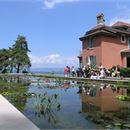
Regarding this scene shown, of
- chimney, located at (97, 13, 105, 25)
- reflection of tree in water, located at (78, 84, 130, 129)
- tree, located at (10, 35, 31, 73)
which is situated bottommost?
reflection of tree in water, located at (78, 84, 130, 129)

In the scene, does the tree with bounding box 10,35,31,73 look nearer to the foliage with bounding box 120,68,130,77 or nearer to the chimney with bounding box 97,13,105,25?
the chimney with bounding box 97,13,105,25

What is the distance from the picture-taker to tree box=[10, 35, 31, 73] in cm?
5506

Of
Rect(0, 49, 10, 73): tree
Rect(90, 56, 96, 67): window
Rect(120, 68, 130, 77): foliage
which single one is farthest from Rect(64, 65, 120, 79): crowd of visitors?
Rect(0, 49, 10, 73): tree

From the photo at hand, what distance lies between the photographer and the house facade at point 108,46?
140 ft

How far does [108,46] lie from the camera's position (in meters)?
43.0

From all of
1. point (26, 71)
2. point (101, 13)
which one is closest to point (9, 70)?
point (26, 71)

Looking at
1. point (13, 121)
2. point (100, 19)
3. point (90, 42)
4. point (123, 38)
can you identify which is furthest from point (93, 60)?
point (13, 121)

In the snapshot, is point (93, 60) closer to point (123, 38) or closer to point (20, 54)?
point (123, 38)

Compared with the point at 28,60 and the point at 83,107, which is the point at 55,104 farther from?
the point at 28,60

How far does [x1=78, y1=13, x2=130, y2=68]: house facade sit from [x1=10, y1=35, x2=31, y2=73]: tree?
42.9 ft

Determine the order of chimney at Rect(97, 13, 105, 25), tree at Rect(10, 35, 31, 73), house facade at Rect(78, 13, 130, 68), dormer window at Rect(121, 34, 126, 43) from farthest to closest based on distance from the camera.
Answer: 1. tree at Rect(10, 35, 31, 73)
2. chimney at Rect(97, 13, 105, 25)
3. dormer window at Rect(121, 34, 126, 43)
4. house facade at Rect(78, 13, 130, 68)

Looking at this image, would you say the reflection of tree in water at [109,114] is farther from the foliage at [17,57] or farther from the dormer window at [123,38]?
the foliage at [17,57]

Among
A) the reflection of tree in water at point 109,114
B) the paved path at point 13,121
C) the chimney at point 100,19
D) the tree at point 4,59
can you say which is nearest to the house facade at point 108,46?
the chimney at point 100,19

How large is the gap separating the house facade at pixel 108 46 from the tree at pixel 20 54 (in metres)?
13.1
